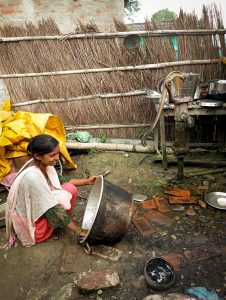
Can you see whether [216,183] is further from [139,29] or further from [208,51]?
[139,29]

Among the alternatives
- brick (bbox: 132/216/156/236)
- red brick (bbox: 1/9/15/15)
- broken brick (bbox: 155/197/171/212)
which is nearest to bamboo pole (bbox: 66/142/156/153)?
broken brick (bbox: 155/197/171/212)

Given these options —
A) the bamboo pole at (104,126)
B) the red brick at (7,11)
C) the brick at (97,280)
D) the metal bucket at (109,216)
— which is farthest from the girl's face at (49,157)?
the red brick at (7,11)

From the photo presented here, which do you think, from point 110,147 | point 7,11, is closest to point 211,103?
point 110,147

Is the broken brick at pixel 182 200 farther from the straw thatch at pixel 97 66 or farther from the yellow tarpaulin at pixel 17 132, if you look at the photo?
the straw thatch at pixel 97 66

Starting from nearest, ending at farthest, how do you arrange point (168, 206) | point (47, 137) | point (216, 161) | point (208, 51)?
point (47, 137), point (168, 206), point (216, 161), point (208, 51)

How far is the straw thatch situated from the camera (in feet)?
16.3

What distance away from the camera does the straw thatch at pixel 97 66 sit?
16.3 feet

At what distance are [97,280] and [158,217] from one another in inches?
51.4

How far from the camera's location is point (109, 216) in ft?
8.20

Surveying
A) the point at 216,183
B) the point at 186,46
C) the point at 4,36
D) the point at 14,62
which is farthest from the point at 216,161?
the point at 4,36

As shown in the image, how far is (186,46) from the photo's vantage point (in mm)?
4969

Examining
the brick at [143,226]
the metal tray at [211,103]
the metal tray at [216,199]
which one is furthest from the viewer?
the metal tray at [211,103]

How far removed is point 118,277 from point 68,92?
4.37 m

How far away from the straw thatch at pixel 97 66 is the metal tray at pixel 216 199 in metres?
2.54
